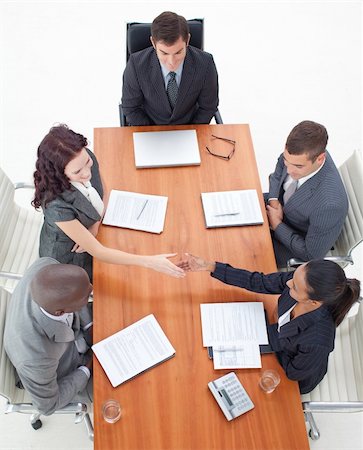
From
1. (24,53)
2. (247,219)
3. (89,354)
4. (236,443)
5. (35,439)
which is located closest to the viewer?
(236,443)

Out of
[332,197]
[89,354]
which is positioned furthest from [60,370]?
[332,197]

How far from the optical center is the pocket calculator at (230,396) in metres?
2.09

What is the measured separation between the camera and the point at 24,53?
4.55 meters

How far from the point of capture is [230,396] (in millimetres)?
2115

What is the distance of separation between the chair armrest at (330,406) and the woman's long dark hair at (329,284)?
0.51 metres

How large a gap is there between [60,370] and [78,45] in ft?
10.7


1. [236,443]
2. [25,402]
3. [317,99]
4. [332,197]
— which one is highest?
[332,197]

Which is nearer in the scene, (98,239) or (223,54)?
(98,239)

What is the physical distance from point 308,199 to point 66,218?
48.0 inches

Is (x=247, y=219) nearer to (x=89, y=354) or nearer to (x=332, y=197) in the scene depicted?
(x=332, y=197)

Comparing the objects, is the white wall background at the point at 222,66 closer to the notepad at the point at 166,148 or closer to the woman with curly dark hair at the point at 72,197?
the notepad at the point at 166,148

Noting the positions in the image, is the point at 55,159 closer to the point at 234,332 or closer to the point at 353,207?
the point at 234,332

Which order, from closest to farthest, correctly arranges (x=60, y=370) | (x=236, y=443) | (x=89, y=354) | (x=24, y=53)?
1. (x=236, y=443)
2. (x=60, y=370)
3. (x=89, y=354)
4. (x=24, y=53)

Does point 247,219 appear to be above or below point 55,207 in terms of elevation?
below
